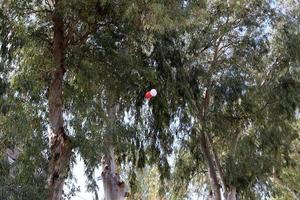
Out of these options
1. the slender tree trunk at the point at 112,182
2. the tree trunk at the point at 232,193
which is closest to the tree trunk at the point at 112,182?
the slender tree trunk at the point at 112,182

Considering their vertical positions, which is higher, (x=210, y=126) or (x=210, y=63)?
(x=210, y=63)

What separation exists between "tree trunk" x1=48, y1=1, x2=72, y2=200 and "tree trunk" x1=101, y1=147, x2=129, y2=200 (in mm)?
3191

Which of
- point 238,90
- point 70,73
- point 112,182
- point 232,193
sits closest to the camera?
point 70,73

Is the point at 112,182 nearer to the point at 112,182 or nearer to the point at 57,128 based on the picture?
the point at 112,182

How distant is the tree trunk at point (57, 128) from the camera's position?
862 cm

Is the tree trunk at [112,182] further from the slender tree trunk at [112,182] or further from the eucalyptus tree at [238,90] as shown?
the eucalyptus tree at [238,90]

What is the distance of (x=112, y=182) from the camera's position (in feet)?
41.0

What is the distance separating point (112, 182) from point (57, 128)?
3.87 metres

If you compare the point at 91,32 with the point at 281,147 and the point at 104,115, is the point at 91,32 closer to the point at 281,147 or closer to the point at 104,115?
the point at 104,115

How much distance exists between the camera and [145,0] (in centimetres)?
881

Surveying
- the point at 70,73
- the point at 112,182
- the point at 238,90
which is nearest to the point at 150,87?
the point at 70,73

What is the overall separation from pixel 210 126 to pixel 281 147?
9.16ft

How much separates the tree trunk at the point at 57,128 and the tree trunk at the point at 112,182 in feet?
10.5

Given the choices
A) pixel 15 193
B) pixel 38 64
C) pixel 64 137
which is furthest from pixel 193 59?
pixel 15 193
